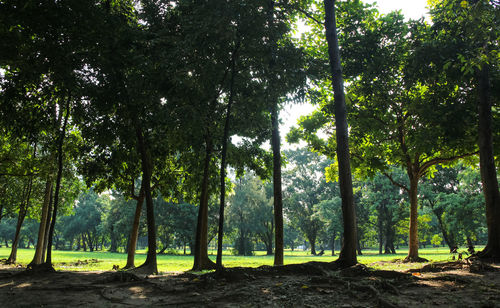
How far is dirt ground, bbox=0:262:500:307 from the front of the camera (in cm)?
590

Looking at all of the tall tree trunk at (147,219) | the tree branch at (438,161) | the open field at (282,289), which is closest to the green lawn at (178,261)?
the tall tree trunk at (147,219)

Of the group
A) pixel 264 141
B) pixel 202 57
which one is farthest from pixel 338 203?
pixel 202 57

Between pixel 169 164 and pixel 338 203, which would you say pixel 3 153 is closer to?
Answer: pixel 169 164

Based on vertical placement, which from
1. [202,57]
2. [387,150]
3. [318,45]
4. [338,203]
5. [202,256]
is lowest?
[202,256]

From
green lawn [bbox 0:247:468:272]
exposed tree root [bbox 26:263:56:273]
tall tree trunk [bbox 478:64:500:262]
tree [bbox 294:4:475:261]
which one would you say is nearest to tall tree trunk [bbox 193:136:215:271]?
green lawn [bbox 0:247:468:272]

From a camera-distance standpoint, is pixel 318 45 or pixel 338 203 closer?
pixel 318 45

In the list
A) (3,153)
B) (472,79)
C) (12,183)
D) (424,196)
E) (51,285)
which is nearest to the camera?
(51,285)

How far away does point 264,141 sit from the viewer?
17453 mm

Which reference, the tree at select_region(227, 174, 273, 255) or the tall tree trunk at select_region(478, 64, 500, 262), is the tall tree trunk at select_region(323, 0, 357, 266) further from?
the tree at select_region(227, 174, 273, 255)

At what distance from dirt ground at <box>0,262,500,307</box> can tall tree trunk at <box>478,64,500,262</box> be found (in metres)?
2.08

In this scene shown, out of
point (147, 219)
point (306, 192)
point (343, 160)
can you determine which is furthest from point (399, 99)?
point (306, 192)

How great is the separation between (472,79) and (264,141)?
10183 millimetres

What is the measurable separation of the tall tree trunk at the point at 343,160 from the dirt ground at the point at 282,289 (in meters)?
0.77

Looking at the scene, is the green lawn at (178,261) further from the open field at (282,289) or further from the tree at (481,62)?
the open field at (282,289)
